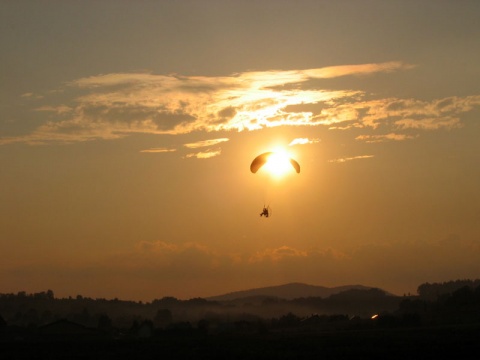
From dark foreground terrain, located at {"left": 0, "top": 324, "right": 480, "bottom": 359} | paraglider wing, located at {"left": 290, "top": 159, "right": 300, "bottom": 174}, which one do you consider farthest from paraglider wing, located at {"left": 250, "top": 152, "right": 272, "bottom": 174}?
dark foreground terrain, located at {"left": 0, "top": 324, "right": 480, "bottom": 359}

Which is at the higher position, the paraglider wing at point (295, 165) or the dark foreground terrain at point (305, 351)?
the paraglider wing at point (295, 165)

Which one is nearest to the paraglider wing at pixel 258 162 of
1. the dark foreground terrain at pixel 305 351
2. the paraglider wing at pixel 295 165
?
the paraglider wing at pixel 295 165

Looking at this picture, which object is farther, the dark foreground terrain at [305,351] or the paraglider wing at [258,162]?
the paraglider wing at [258,162]

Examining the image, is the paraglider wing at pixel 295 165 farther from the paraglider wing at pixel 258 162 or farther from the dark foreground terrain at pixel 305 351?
the dark foreground terrain at pixel 305 351

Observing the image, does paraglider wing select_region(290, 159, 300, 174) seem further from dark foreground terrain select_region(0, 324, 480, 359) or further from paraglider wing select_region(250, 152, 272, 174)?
dark foreground terrain select_region(0, 324, 480, 359)

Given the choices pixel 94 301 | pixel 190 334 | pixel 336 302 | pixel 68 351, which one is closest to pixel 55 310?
pixel 94 301

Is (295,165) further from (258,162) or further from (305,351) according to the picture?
(305,351)

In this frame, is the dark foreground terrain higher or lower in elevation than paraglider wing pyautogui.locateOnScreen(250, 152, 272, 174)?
lower

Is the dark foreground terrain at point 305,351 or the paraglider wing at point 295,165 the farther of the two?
the paraglider wing at point 295,165

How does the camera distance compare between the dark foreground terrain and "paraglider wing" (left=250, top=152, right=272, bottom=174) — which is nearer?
the dark foreground terrain

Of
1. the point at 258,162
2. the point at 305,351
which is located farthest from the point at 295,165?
the point at 305,351

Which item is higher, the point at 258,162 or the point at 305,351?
the point at 258,162

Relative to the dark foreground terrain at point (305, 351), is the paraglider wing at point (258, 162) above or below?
above
